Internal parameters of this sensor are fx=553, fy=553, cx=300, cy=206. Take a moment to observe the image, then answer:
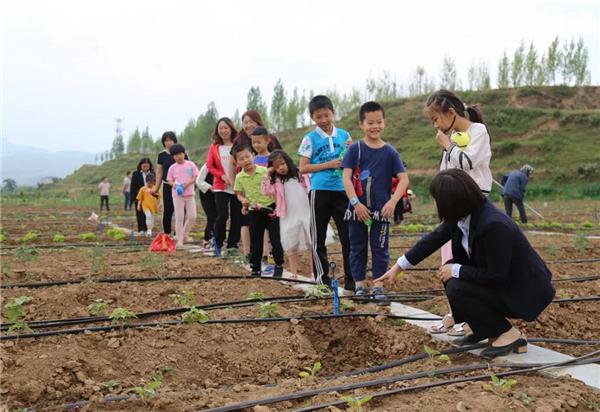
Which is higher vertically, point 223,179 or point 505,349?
point 223,179

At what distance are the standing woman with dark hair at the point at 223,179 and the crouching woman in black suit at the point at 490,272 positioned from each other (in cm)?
397

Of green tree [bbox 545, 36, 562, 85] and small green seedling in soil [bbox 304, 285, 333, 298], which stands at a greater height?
green tree [bbox 545, 36, 562, 85]

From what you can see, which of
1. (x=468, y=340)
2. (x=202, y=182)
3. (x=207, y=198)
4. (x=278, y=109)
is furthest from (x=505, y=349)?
(x=278, y=109)

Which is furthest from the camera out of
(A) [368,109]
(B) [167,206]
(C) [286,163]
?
(B) [167,206]

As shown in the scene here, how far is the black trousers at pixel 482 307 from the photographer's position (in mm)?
3074

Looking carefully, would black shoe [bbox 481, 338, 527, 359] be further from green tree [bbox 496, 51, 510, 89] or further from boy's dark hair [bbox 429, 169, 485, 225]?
green tree [bbox 496, 51, 510, 89]

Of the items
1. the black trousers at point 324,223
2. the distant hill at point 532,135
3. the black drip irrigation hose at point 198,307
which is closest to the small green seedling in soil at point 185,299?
the black drip irrigation hose at point 198,307

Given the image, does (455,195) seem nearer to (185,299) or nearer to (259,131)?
(185,299)

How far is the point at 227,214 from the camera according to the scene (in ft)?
22.7

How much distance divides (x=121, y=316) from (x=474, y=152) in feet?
8.40

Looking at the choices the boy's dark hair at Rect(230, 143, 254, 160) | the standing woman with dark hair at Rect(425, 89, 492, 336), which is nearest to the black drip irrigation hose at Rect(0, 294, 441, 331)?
the standing woman with dark hair at Rect(425, 89, 492, 336)

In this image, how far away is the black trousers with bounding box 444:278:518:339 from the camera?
3074 millimetres

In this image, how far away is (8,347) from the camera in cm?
316

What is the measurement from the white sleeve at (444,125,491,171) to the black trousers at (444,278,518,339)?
93 cm
